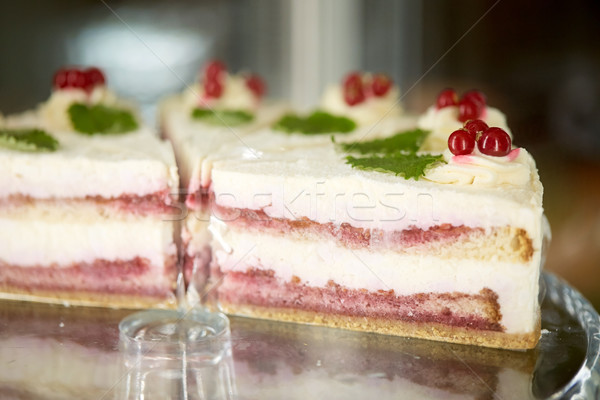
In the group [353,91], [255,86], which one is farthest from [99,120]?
[353,91]

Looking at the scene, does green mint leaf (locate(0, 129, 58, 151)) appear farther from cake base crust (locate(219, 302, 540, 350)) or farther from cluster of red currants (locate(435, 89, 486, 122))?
cluster of red currants (locate(435, 89, 486, 122))

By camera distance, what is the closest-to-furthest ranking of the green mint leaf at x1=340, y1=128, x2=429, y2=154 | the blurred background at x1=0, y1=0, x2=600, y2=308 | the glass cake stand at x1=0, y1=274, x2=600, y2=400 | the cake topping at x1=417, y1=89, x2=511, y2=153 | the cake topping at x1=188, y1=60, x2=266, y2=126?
the glass cake stand at x1=0, y1=274, x2=600, y2=400 < the green mint leaf at x1=340, y1=128, x2=429, y2=154 < the cake topping at x1=417, y1=89, x2=511, y2=153 < the cake topping at x1=188, y1=60, x2=266, y2=126 < the blurred background at x1=0, y1=0, x2=600, y2=308

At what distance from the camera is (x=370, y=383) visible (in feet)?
5.77

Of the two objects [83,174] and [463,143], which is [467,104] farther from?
[83,174]

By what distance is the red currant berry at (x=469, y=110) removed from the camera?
252cm

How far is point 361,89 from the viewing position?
307 cm

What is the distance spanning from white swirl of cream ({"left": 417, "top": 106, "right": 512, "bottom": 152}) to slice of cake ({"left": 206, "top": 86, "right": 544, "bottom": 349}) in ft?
0.48

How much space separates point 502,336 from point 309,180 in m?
0.72

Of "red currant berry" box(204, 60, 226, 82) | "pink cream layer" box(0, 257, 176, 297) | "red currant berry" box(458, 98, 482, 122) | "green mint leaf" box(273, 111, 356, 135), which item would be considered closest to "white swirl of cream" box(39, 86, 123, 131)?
"red currant berry" box(204, 60, 226, 82)

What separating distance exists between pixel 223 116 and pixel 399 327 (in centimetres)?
142

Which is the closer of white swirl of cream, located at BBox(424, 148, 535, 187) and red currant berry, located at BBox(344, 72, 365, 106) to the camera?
white swirl of cream, located at BBox(424, 148, 535, 187)

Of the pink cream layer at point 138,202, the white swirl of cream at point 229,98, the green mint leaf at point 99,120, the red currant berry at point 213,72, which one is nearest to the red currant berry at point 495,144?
the pink cream layer at point 138,202

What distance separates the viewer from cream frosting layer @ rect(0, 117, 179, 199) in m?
2.22

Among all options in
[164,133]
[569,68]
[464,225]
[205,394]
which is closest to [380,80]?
[164,133]
